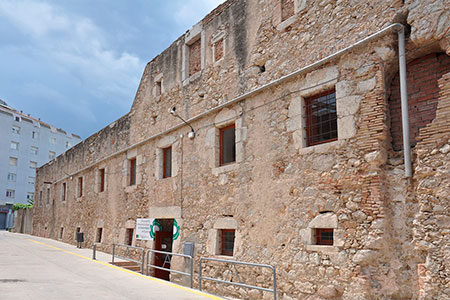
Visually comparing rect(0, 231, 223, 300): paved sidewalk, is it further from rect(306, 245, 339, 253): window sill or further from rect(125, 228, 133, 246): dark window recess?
rect(306, 245, 339, 253): window sill

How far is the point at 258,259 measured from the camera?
25.4 ft

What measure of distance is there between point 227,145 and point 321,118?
2.85 m

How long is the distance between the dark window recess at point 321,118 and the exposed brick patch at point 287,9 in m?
1.77

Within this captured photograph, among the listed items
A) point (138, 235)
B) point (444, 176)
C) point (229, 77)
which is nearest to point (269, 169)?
point (229, 77)

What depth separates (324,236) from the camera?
22.0ft

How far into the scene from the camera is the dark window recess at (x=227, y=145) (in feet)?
30.4

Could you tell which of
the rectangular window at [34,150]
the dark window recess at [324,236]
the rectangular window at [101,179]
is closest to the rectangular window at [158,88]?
the rectangular window at [101,179]

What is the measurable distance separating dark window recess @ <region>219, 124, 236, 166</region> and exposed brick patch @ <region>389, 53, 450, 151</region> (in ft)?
12.9

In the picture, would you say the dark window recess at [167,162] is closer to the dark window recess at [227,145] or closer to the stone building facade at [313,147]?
the stone building facade at [313,147]

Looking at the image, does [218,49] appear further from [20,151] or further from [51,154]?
[51,154]

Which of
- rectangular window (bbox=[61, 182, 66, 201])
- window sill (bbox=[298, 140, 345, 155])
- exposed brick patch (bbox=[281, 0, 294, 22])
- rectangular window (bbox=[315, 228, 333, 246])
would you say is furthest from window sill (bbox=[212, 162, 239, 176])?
rectangular window (bbox=[61, 182, 66, 201])

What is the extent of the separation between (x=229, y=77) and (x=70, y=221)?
1382 centimetres

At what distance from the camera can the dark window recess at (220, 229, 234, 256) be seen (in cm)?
882

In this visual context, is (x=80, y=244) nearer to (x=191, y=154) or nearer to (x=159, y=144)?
(x=159, y=144)
